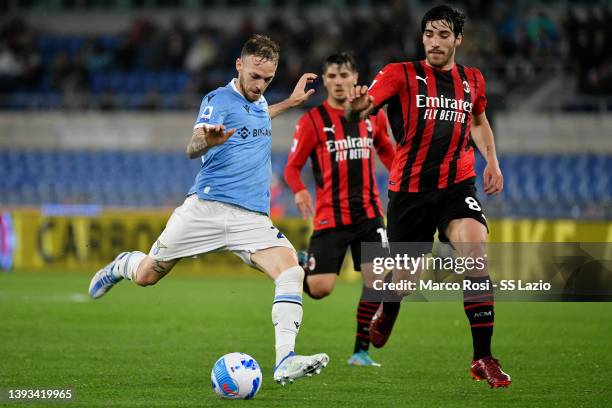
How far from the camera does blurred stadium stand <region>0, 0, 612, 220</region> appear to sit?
72.6 ft

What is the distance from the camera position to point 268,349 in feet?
31.3

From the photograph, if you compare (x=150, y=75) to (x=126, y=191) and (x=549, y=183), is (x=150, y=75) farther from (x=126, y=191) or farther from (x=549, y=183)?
(x=549, y=183)

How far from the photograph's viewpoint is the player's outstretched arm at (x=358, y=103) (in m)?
6.89

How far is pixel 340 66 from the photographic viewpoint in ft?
30.6

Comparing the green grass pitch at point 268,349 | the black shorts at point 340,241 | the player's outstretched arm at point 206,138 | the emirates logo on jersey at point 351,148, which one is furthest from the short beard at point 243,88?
the black shorts at point 340,241

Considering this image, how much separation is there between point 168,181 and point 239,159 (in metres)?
17.2

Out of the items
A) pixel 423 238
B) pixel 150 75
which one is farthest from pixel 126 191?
pixel 423 238

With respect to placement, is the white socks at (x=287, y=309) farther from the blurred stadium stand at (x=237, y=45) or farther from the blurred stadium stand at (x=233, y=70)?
the blurred stadium stand at (x=237, y=45)

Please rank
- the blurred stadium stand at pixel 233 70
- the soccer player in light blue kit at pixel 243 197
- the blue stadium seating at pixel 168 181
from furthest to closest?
the blurred stadium stand at pixel 233 70, the blue stadium seating at pixel 168 181, the soccer player in light blue kit at pixel 243 197

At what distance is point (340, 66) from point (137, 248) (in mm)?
10720

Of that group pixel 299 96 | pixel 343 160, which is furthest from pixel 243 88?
pixel 343 160

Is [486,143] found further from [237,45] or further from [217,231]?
[237,45]

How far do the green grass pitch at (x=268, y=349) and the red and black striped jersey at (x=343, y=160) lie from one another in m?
1.23

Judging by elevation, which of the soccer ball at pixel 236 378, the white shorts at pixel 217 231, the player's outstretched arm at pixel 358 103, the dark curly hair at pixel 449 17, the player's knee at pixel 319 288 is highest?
the dark curly hair at pixel 449 17
